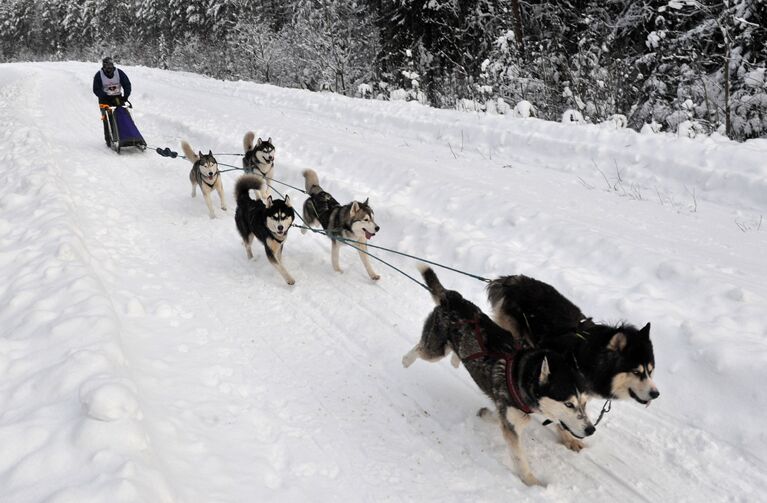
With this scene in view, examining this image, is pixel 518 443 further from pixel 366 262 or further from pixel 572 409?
pixel 366 262

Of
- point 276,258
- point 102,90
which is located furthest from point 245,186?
point 102,90

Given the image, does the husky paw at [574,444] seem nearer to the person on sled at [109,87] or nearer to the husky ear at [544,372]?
the husky ear at [544,372]

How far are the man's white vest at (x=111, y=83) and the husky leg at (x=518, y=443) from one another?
422 inches

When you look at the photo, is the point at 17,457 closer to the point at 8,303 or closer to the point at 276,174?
the point at 8,303

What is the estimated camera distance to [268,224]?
523 centimetres

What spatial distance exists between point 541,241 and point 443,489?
3.34 m

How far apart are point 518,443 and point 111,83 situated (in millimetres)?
10916

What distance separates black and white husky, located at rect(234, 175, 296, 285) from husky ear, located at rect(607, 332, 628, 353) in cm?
338

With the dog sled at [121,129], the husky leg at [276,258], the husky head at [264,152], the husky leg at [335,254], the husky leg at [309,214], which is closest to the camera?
the husky leg at [276,258]

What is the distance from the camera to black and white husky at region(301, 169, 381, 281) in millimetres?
5176

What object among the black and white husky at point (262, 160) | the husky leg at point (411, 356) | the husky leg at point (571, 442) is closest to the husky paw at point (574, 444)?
the husky leg at point (571, 442)

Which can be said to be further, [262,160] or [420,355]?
[262,160]

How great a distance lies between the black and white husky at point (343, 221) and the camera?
17.0 ft

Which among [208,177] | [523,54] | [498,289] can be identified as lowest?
[498,289]
